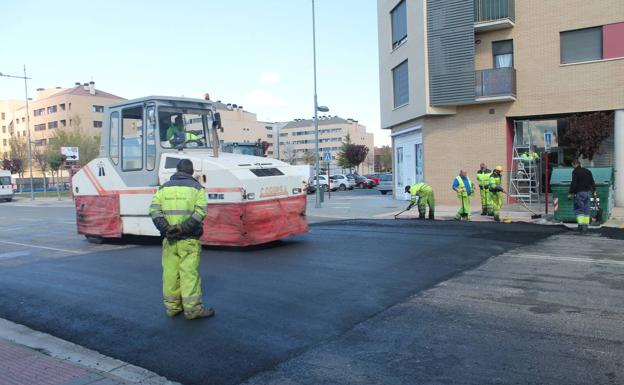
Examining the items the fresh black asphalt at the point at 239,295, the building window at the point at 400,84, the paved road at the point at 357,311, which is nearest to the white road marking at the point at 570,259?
the paved road at the point at 357,311

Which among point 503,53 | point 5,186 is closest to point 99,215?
point 503,53

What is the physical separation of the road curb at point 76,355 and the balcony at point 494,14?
20.3 meters

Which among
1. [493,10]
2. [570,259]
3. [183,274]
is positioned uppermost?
[493,10]

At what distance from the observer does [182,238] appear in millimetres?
5688

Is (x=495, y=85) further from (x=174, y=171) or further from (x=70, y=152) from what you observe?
(x=70, y=152)

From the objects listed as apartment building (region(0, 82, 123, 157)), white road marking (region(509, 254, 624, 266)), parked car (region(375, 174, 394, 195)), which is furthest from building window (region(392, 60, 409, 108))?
apartment building (region(0, 82, 123, 157))

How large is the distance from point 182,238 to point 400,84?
21919 mm

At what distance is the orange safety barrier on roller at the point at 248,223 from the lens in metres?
9.89

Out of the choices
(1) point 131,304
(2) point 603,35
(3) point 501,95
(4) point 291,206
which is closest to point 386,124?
(3) point 501,95

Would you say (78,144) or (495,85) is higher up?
(78,144)

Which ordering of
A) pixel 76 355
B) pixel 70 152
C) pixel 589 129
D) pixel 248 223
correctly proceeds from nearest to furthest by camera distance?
pixel 76 355, pixel 248 223, pixel 589 129, pixel 70 152

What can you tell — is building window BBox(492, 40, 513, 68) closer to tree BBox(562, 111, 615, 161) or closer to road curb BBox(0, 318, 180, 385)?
tree BBox(562, 111, 615, 161)

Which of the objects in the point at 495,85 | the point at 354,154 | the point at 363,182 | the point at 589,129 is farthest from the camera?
the point at 354,154

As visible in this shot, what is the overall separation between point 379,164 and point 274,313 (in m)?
104
